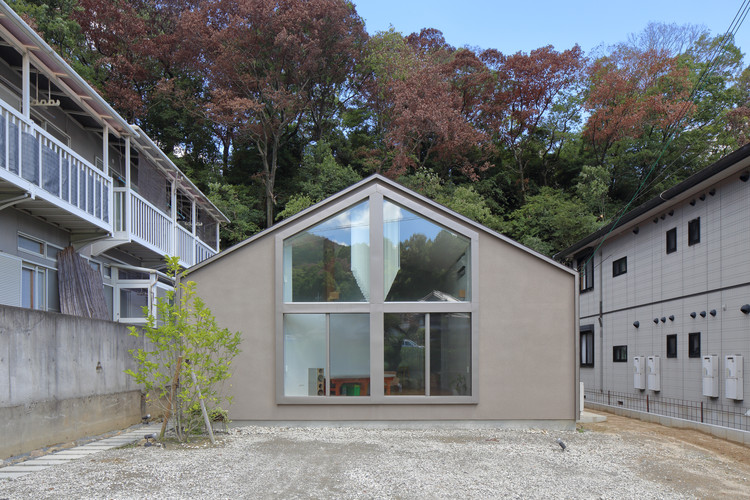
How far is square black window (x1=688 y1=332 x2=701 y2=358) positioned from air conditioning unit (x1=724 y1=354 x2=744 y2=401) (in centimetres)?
138

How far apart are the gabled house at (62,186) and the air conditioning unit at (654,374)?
11.6 meters

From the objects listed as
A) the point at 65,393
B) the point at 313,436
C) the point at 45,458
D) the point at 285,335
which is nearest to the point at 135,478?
the point at 45,458

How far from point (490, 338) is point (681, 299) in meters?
5.35

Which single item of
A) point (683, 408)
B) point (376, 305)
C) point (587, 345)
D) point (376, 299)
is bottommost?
point (683, 408)

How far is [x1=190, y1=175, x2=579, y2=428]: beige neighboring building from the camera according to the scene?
30.7 feet

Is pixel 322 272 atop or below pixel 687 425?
atop

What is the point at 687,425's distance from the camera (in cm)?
1088

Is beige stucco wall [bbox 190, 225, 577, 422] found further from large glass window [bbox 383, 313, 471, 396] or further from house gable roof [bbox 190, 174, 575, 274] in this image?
large glass window [bbox 383, 313, 471, 396]

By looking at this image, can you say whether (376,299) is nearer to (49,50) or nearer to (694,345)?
(49,50)

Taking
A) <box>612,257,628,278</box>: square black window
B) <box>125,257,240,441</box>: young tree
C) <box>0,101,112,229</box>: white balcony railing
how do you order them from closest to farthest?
<box>0,101,112,229</box>: white balcony railing → <box>125,257,240,441</box>: young tree → <box>612,257,628,278</box>: square black window

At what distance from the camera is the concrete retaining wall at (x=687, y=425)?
9102mm

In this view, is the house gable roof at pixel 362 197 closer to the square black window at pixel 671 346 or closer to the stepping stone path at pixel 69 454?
the stepping stone path at pixel 69 454

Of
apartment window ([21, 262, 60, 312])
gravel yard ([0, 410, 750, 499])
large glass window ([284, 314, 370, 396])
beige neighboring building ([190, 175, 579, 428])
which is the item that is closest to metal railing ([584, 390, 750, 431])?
gravel yard ([0, 410, 750, 499])

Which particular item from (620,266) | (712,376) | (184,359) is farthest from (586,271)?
(184,359)
